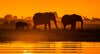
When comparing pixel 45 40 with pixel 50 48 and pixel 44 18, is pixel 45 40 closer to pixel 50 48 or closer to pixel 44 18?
pixel 50 48

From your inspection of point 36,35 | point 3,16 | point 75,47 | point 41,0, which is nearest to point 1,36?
point 3,16

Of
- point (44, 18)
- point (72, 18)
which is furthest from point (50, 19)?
point (72, 18)

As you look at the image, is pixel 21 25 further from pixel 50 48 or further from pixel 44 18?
pixel 50 48

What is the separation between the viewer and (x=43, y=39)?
193 cm

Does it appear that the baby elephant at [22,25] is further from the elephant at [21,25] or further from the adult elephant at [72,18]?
the adult elephant at [72,18]

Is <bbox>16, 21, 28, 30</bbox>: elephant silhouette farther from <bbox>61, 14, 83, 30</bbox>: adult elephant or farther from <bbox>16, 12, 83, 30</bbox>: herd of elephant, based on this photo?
<bbox>61, 14, 83, 30</bbox>: adult elephant

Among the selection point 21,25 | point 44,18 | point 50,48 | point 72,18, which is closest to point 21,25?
point 21,25

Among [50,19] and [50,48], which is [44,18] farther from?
[50,48]

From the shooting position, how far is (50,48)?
6.44 feet

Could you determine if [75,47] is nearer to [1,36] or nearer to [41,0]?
[41,0]

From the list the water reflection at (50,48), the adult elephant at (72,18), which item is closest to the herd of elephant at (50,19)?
the adult elephant at (72,18)

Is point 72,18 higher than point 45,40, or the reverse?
point 72,18

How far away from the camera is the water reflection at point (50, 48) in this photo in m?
1.94

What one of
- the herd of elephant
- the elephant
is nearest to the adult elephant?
the herd of elephant
